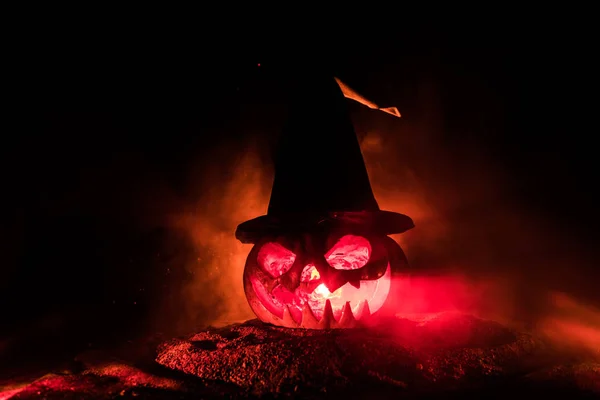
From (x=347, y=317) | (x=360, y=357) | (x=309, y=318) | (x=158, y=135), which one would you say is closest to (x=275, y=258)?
(x=309, y=318)

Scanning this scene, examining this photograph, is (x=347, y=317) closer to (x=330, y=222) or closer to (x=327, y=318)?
(x=327, y=318)

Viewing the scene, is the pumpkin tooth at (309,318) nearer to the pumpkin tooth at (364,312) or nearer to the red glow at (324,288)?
the red glow at (324,288)

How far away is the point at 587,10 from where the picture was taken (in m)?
5.10

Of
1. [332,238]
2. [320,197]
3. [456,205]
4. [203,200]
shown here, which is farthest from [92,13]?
[456,205]

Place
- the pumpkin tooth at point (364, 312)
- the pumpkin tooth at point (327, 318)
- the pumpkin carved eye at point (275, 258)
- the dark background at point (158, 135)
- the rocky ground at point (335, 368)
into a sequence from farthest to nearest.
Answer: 1. the dark background at point (158, 135)
2. the pumpkin carved eye at point (275, 258)
3. the pumpkin tooth at point (364, 312)
4. the pumpkin tooth at point (327, 318)
5. the rocky ground at point (335, 368)

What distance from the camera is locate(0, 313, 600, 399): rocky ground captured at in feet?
8.95

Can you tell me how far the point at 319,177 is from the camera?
3.82m

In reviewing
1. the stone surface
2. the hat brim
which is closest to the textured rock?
the stone surface

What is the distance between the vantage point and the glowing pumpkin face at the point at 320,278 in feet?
11.8

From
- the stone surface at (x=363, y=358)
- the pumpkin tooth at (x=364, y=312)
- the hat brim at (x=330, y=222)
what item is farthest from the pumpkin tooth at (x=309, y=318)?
the hat brim at (x=330, y=222)

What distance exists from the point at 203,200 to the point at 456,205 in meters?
3.10

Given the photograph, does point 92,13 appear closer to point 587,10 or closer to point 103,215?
point 103,215

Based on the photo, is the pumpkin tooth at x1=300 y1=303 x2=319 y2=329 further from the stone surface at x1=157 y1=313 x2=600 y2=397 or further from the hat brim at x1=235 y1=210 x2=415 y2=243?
the hat brim at x1=235 y1=210 x2=415 y2=243

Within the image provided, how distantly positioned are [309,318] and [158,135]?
3.08 m
